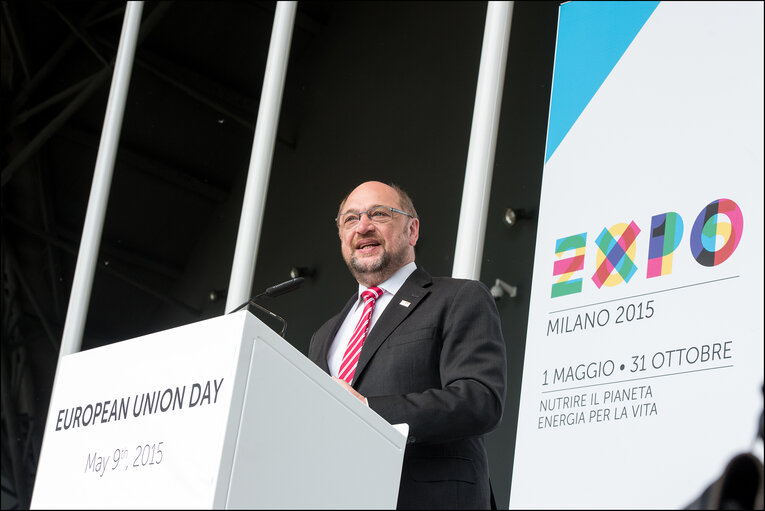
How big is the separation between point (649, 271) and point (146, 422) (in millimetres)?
2015

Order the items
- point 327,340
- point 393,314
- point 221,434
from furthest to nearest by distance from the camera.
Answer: point 327,340, point 393,314, point 221,434

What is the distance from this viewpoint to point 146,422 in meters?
1.89

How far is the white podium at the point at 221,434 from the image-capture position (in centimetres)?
175

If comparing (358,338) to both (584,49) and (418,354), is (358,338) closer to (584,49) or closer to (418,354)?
(418,354)

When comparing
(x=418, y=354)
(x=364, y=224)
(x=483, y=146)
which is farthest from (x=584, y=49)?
(x=418, y=354)

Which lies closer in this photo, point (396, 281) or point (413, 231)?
point (396, 281)

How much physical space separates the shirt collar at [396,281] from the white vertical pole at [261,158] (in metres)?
1.98

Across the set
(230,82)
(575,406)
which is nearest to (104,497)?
(575,406)

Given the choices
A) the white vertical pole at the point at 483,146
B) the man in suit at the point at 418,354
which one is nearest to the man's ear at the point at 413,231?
the man in suit at the point at 418,354

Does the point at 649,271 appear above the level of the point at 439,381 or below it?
above

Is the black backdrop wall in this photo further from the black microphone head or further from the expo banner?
the black microphone head

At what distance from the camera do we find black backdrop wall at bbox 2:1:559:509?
4.98 meters

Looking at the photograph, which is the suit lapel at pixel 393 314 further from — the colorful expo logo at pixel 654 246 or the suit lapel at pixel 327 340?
the colorful expo logo at pixel 654 246

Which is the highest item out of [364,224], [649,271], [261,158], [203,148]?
[203,148]
